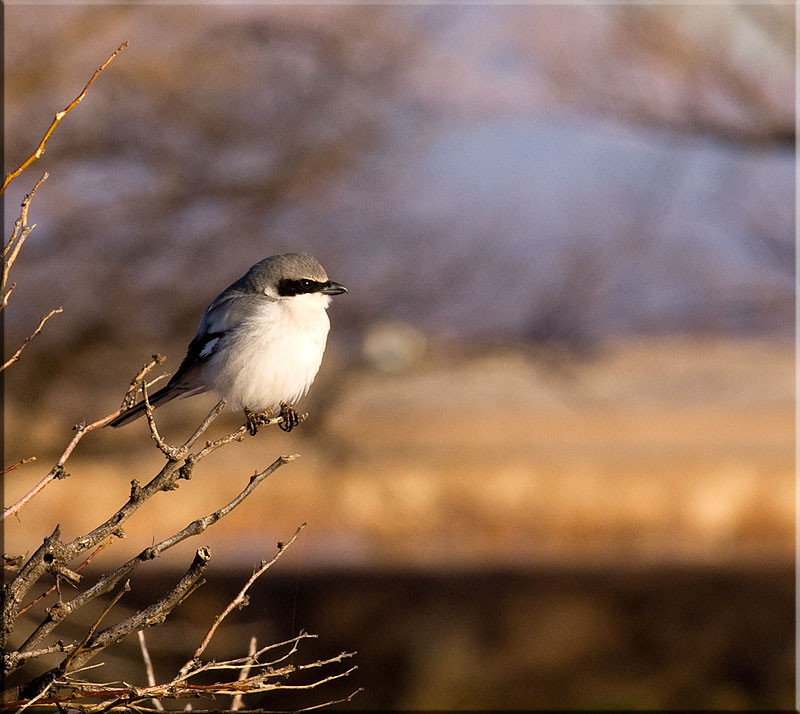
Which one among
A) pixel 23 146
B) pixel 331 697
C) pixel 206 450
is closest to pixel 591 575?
pixel 331 697

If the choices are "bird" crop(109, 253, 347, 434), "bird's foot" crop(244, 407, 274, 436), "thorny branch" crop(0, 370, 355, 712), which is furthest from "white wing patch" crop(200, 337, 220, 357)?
"thorny branch" crop(0, 370, 355, 712)

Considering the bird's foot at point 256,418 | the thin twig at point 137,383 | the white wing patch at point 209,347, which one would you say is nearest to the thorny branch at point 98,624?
the thin twig at point 137,383

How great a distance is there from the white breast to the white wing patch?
3 centimetres

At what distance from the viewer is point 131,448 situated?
618cm

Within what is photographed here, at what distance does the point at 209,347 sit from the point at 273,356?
0.74ft

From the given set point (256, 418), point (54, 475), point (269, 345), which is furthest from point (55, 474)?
point (269, 345)

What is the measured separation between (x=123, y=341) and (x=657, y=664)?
4905 millimetres

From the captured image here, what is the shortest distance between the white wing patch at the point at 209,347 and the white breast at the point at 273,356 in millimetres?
28

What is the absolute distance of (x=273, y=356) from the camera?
8.86 ft

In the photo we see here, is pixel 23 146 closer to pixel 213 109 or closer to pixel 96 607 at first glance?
pixel 213 109

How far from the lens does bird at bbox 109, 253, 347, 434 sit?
2697 mm

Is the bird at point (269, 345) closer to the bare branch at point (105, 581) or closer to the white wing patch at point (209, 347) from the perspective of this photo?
the white wing patch at point (209, 347)

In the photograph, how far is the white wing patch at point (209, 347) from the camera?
280 cm

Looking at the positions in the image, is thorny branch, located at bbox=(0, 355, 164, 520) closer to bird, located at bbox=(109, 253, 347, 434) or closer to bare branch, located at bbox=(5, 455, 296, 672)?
bare branch, located at bbox=(5, 455, 296, 672)
